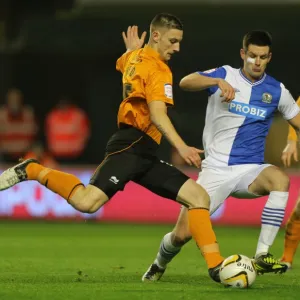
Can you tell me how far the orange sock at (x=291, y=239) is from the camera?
990cm

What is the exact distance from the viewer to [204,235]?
26.6 ft

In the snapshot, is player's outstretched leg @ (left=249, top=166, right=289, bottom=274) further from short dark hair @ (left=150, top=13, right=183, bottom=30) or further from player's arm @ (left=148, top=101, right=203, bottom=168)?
short dark hair @ (left=150, top=13, right=183, bottom=30)

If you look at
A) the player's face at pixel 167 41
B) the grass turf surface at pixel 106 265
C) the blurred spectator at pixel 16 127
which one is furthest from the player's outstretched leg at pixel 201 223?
the blurred spectator at pixel 16 127

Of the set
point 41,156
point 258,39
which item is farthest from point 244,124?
point 41,156

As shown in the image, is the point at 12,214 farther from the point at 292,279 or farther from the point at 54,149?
the point at 292,279

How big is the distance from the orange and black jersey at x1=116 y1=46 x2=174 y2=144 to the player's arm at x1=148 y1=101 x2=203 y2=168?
9 cm

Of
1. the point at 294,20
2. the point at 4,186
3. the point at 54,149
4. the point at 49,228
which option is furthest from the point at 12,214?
the point at 4,186

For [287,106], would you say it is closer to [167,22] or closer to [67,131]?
[167,22]

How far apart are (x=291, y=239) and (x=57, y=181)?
247 cm

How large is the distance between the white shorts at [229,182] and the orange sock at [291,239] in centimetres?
93

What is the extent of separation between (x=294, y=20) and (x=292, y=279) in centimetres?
1133

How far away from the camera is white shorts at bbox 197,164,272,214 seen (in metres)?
9.10

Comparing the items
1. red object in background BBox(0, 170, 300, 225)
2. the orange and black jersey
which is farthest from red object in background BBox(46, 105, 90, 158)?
the orange and black jersey

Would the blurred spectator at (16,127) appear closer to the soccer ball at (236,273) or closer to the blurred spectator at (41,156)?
the blurred spectator at (41,156)
